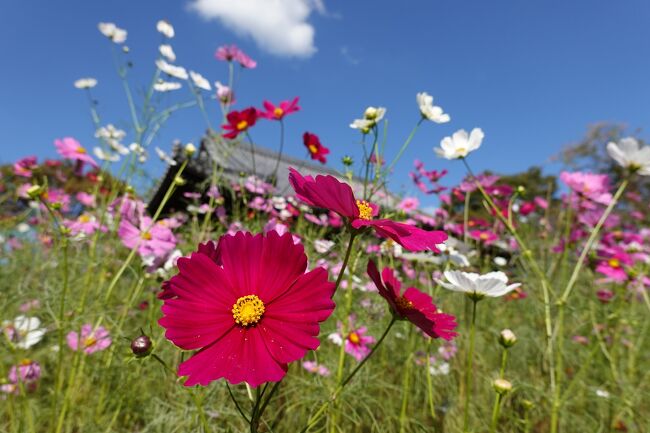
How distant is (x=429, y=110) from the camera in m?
0.89

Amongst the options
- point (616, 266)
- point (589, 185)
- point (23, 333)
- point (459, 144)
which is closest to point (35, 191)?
point (23, 333)

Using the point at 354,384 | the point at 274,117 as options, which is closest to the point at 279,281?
the point at 354,384

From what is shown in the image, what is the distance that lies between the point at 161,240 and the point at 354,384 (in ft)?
1.94

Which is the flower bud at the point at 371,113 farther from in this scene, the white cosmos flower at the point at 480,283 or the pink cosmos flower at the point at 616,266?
the pink cosmos flower at the point at 616,266

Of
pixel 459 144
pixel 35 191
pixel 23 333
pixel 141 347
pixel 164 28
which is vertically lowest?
pixel 23 333

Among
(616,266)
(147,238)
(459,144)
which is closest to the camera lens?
(459,144)

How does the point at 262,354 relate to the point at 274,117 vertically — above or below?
below

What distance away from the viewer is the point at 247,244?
1.28 ft

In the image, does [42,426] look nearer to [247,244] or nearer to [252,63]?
[247,244]

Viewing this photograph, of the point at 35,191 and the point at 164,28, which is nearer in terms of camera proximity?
the point at 35,191

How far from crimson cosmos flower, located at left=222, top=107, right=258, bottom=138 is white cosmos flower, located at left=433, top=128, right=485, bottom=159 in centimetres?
60

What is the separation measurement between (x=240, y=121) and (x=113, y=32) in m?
0.87

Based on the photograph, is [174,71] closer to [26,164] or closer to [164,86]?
[164,86]

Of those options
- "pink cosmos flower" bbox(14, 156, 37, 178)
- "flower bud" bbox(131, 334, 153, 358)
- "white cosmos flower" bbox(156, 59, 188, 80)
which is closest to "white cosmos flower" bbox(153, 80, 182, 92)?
"white cosmos flower" bbox(156, 59, 188, 80)
